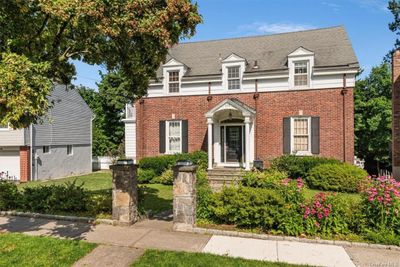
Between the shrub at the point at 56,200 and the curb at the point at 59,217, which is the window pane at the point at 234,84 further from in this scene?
the curb at the point at 59,217

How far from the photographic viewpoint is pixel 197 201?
28.2ft

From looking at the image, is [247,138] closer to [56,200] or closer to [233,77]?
[233,77]

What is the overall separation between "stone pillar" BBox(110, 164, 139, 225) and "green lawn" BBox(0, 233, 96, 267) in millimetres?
1635

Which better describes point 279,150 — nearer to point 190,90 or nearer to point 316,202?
point 190,90

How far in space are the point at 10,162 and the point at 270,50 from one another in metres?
18.8

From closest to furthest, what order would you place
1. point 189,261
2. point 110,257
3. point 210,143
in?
1. point 189,261
2. point 110,257
3. point 210,143

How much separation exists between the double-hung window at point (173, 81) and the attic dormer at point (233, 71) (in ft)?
9.63

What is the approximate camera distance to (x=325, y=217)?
289 inches

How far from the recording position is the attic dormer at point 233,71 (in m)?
18.2

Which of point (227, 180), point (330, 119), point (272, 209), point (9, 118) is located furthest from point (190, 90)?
point (9, 118)

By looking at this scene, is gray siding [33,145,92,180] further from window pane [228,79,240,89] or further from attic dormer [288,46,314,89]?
attic dormer [288,46,314,89]

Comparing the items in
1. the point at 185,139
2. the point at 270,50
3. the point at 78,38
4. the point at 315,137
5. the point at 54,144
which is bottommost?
the point at 54,144

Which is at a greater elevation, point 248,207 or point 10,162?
point 248,207

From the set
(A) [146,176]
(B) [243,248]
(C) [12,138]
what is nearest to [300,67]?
(A) [146,176]
